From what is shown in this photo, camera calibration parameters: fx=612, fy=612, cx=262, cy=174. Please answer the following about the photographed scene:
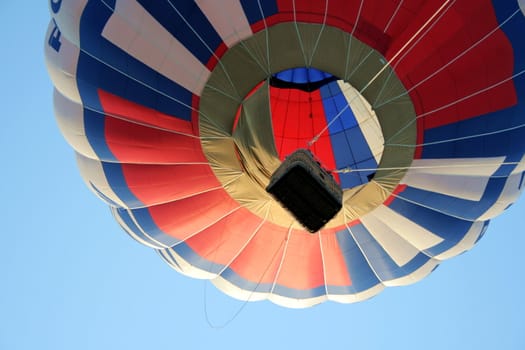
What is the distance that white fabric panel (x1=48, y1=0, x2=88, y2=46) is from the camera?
5.36 metres

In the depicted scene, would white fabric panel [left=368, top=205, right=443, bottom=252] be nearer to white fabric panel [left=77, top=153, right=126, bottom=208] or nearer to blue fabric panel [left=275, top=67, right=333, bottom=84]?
blue fabric panel [left=275, top=67, right=333, bottom=84]

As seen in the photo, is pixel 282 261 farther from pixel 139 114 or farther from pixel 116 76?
pixel 116 76

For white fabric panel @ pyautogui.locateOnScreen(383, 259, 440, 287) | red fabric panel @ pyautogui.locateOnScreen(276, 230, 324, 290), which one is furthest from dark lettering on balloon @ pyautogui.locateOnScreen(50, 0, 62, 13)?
white fabric panel @ pyautogui.locateOnScreen(383, 259, 440, 287)

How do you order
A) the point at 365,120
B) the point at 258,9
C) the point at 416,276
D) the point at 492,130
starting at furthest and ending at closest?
the point at 365,120
the point at 416,276
the point at 492,130
the point at 258,9

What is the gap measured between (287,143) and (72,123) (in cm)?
234

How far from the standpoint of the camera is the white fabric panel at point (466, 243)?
6.46m

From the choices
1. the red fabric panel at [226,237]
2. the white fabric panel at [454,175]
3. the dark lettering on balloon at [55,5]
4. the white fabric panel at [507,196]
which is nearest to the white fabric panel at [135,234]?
the red fabric panel at [226,237]

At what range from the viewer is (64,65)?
18.5 ft

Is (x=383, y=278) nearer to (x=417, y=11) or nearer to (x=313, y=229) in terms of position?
(x=313, y=229)

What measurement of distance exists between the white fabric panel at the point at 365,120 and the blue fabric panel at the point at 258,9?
1895mm

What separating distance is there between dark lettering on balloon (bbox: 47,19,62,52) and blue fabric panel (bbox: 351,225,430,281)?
3.41m

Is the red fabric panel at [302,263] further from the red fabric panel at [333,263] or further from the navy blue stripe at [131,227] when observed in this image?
the navy blue stripe at [131,227]

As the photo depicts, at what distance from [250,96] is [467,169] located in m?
2.16

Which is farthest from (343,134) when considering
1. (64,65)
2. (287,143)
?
(64,65)
